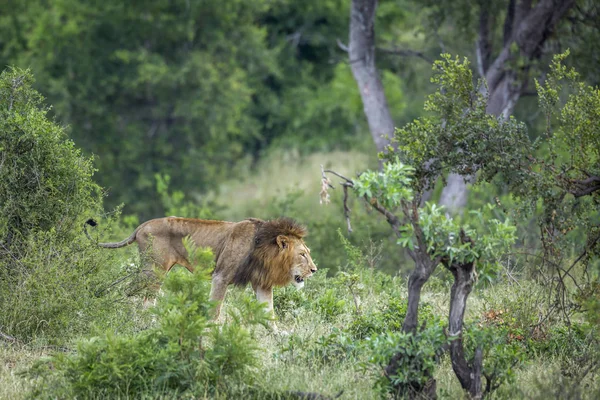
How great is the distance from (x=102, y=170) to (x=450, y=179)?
11.0 metres

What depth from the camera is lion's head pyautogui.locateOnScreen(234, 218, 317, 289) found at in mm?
9078

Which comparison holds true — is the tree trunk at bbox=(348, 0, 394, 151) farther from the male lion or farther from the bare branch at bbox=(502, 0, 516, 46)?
the male lion

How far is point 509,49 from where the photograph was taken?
15.5 metres

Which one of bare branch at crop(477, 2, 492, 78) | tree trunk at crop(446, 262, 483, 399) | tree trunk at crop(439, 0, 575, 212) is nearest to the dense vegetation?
tree trunk at crop(446, 262, 483, 399)

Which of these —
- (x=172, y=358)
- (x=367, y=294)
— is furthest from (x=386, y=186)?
(x=367, y=294)

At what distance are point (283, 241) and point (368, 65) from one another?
8.30 meters

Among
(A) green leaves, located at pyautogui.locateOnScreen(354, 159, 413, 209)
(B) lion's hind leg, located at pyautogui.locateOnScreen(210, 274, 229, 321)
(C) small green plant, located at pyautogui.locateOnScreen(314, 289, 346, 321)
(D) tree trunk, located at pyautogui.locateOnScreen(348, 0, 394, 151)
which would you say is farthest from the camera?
(D) tree trunk, located at pyautogui.locateOnScreen(348, 0, 394, 151)

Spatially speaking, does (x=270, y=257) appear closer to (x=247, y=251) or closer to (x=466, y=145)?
(x=247, y=251)

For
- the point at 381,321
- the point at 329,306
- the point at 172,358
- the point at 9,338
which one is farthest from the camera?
the point at 329,306

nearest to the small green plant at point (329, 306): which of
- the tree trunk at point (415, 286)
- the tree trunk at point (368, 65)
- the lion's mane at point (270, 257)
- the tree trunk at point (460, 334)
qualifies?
the lion's mane at point (270, 257)

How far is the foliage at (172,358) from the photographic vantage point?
21.8 feet

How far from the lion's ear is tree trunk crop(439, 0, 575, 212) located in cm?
683

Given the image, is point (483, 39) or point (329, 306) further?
point (483, 39)

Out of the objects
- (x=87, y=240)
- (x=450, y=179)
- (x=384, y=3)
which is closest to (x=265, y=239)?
(x=87, y=240)
